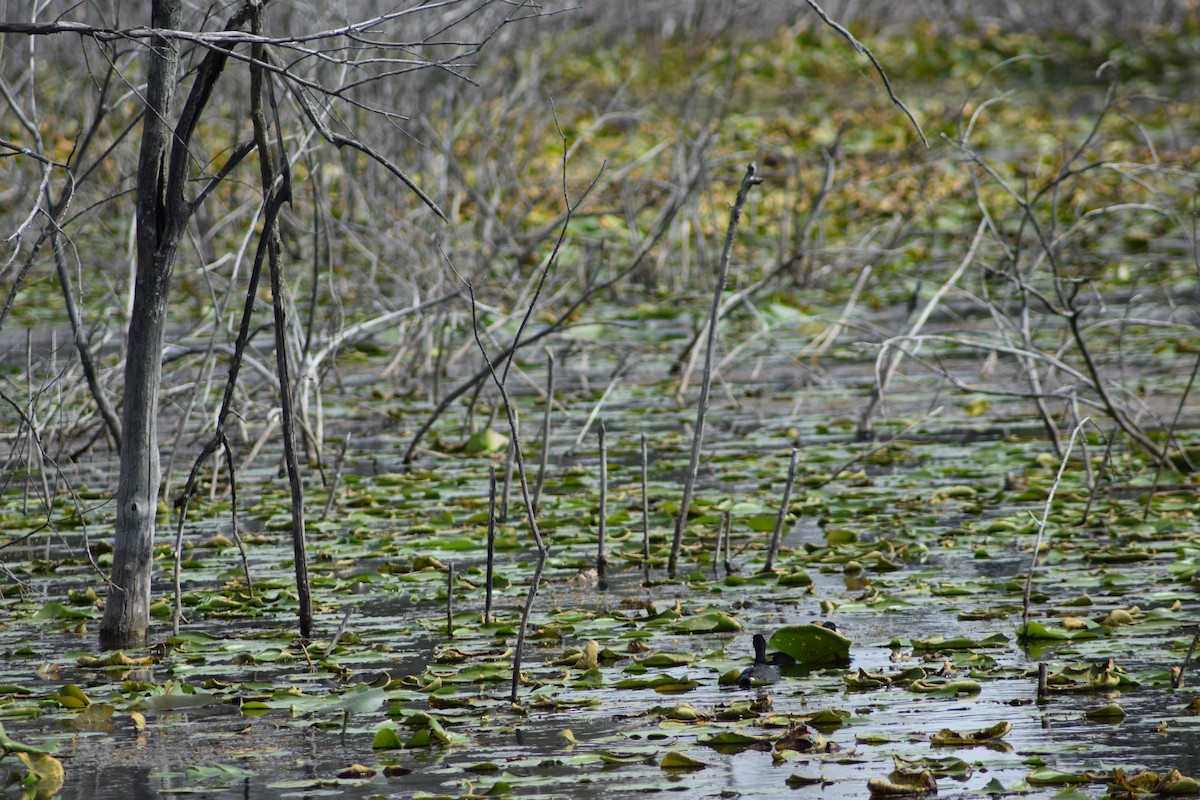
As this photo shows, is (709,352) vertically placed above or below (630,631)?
above

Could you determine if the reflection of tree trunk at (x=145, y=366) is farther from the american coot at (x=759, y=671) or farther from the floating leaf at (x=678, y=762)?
the floating leaf at (x=678, y=762)

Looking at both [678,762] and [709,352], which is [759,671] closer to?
[678,762]

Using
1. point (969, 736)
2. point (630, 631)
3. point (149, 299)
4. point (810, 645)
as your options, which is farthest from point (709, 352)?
point (969, 736)

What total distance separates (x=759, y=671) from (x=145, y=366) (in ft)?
6.28

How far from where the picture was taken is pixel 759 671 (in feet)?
14.5

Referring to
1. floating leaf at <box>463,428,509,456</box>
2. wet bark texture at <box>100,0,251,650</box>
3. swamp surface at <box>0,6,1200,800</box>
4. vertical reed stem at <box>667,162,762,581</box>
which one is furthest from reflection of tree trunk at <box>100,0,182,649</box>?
floating leaf at <box>463,428,509,456</box>

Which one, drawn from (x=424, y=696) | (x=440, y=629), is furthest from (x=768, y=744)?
(x=440, y=629)

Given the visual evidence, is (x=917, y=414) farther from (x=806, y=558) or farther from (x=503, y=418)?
(x=806, y=558)

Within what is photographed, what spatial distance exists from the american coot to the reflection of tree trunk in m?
1.74

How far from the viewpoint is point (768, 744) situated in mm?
3824

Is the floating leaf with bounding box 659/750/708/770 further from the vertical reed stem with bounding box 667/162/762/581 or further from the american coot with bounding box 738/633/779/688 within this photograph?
the vertical reed stem with bounding box 667/162/762/581

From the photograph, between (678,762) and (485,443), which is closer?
(678,762)

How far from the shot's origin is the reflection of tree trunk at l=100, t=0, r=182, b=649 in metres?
4.62

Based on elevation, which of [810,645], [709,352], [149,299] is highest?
[149,299]
